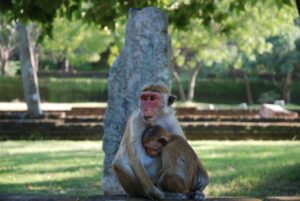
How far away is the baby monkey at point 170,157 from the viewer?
16.3ft

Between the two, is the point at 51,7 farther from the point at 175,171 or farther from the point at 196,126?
the point at 196,126

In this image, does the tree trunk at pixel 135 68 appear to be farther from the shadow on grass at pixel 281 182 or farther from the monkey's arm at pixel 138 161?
the monkey's arm at pixel 138 161

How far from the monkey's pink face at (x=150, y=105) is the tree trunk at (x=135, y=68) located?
177 inches

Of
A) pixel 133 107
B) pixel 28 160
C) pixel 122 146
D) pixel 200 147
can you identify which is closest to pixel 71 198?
pixel 122 146

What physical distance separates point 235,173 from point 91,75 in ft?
136

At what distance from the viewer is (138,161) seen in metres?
4.98

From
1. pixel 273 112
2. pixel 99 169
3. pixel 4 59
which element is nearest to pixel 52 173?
pixel 99 169

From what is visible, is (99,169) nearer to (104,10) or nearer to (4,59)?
(104,10)

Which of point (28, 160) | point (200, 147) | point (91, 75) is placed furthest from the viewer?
point (91, 75)

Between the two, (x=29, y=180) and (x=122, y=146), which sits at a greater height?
(x=122, y=146)

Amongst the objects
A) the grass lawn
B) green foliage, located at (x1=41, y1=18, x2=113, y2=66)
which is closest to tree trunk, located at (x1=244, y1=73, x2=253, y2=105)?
green foliage, located at (x1=41, y1=18, x2=113, y2=66)

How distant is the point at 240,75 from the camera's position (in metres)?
55.9

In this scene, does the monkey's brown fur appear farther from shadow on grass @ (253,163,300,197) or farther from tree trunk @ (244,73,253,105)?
tree trunk @ (244,73,253,105)

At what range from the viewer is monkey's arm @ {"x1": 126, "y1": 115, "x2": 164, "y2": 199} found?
499 cm
